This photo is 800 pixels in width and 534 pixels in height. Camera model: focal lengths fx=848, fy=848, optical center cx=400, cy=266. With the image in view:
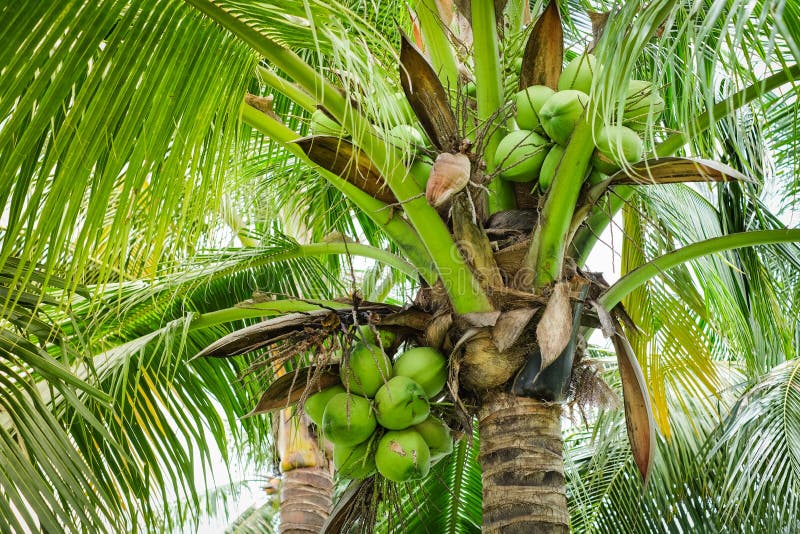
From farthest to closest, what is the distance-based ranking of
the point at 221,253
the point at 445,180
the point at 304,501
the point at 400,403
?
the point at 304,501, the point at 221,253, the point at 400,403, the point at 445,180

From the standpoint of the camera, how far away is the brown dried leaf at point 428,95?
2161 millimetres

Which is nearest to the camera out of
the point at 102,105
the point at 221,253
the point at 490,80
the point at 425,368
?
the point at 102,105

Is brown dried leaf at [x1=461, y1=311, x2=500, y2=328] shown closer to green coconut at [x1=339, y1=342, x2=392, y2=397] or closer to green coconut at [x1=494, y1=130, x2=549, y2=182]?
green coconut at [x1=339, y1=342, x2=392, y2=397]

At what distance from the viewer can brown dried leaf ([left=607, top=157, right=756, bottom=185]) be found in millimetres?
2025

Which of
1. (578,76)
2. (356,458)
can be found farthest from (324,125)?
(356,458)

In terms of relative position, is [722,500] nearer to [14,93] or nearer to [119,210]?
[119,210]

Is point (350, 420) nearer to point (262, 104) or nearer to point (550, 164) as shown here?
point (550, 164)

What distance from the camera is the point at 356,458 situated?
2289 mm

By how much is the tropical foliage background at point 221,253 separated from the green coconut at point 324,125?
2.3 inches

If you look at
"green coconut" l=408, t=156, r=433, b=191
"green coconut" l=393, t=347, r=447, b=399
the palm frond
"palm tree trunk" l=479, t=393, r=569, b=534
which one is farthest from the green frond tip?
the palm frond

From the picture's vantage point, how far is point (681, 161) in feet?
6.75

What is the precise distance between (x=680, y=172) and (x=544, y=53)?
58 cm

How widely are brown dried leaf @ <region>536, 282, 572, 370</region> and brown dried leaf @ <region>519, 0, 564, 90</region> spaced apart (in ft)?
2.08

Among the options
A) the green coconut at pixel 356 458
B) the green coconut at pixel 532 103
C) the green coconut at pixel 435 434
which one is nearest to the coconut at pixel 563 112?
the green coconut at pixel 532 103
